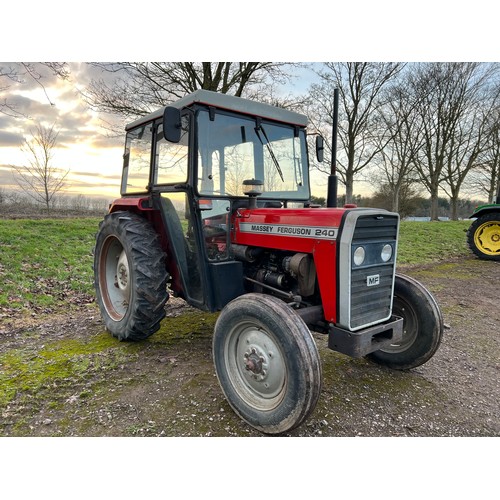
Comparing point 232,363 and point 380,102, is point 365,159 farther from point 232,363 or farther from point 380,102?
point 232,363

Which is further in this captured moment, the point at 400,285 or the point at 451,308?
the point at 451,308

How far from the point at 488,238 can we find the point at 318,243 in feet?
29.6

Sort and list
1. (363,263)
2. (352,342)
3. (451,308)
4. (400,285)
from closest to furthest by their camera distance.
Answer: (352,342) < (363,263) < (400,285) < (451,308)

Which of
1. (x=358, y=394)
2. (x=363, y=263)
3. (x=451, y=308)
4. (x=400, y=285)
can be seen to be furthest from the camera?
(x=451, y=308)

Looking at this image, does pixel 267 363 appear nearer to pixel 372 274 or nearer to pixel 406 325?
pixel 372 274

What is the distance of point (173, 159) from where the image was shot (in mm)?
3301

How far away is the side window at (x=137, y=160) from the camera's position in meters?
3.73

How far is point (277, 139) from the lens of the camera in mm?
3416

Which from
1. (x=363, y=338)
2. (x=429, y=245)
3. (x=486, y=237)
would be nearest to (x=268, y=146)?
(x=363, y=338)

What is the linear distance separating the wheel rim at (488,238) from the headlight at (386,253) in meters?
8.28

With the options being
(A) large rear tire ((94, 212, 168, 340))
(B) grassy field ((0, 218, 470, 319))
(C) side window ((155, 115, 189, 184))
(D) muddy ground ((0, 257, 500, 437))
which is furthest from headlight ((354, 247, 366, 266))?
(B) grassy field ((0, 218, 470, 319))

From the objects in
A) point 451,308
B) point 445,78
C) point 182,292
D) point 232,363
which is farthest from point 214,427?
point 445,78

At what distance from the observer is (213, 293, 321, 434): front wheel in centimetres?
212

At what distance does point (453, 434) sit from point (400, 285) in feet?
3.95
